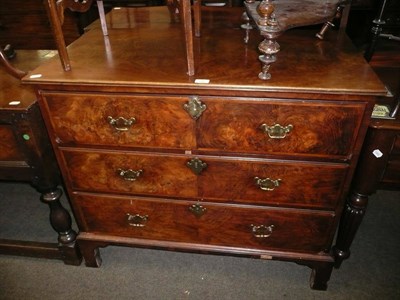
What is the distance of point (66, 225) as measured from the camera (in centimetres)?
172

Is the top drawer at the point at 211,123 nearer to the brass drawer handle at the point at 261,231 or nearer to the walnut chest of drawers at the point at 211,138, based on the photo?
the walnut chest of drawers at the point at 211,138

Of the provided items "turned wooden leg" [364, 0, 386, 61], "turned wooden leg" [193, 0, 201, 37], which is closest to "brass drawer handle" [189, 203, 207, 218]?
"turned wooden leg" [193, 0, 201, 37]

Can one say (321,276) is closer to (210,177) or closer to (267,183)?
(267,183)

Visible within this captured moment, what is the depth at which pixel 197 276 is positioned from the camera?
178cm

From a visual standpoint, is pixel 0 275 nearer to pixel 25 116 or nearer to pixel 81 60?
pixel 25 116

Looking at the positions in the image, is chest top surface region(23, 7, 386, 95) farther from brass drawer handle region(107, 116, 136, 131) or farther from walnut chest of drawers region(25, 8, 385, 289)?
brass drawer handle region(107, 116, 136, 131)

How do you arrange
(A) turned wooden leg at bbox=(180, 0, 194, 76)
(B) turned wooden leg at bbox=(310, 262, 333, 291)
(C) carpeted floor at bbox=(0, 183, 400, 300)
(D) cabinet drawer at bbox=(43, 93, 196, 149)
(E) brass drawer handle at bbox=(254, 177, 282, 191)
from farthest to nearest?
(C) carpeted floor at bbox=(0, 183, 400, 300), (B) turned wooden leg at bbox=(310, 262, 333, 291), (E) brass drawer handle at bbox=(254, 177, 282, 191), (D) cabinet drawer at bbox=(43, 93, 196, 149), (A) turned wooden leg at bbox=(180, 0, 194, 76)

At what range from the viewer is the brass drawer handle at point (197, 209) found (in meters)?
1.48

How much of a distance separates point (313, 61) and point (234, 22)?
58 cm

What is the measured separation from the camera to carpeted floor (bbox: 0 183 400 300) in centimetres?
169

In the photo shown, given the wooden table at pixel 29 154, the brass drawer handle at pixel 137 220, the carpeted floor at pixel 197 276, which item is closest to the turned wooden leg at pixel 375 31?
the carpeted floor at pixel 197 276

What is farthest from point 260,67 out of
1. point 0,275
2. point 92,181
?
point 0,275

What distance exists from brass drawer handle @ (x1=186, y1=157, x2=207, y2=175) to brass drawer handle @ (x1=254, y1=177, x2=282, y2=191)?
8.8 inches

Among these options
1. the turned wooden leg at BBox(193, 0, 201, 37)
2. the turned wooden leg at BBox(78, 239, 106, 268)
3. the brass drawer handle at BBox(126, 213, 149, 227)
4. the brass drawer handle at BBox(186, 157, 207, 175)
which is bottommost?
the turned wooden leg at BBox(78, 239, 106, 268)
